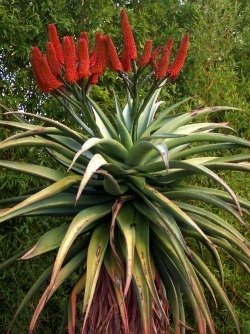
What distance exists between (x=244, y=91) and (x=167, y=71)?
2284 mm

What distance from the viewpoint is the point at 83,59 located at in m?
2.83

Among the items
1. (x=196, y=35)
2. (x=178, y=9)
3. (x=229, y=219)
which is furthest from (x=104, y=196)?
(x=178, y=9)

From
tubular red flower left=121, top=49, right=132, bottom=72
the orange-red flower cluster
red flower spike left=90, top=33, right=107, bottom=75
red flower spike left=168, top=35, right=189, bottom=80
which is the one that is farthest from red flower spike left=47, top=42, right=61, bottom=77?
red flower spike left=168, top=35, right=189, bottom=80

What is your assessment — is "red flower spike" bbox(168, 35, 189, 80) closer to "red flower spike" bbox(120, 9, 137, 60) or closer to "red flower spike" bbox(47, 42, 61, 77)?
"red flower spike" bbox(120, 9, 137, 60)

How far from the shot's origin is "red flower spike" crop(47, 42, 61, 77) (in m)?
2.84

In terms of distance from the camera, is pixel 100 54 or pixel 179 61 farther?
pixel 179 61

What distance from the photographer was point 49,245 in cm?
303

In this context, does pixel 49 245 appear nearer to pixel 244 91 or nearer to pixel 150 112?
pixel 150 112

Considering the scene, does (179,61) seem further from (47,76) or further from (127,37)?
(47,76)

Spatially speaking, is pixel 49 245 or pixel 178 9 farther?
pixel 178 9

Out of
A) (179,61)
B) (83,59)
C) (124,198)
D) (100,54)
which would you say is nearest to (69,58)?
(83,59)

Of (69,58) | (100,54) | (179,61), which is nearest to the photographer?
(69,58)

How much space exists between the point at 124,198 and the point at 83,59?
60cm

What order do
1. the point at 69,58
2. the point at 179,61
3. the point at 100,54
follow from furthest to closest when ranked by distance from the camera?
the point at 179,61 < the point at 100,54 < the point at 69,58
